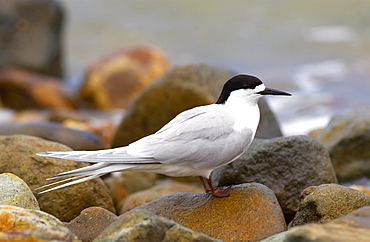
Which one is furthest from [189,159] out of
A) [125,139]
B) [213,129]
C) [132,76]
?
[132,76]

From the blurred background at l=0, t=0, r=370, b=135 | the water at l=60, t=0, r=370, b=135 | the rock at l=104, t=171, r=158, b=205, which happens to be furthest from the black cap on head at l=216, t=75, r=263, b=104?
the water at l=60, t=0, r=370, b=135

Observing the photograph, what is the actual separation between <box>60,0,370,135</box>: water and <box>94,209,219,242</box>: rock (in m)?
7.59

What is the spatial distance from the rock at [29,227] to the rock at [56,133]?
10.2ft

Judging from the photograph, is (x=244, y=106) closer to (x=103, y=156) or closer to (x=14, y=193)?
(x=103, y=156)

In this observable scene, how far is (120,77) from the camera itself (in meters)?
12.5

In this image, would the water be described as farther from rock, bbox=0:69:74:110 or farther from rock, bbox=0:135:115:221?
rock, bbox=0:135:115:221

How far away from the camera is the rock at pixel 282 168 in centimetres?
505

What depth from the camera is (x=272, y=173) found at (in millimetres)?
5102

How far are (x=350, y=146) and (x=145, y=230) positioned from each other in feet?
13.5

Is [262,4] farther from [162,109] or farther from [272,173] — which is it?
[272,173]

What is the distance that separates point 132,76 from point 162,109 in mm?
5153

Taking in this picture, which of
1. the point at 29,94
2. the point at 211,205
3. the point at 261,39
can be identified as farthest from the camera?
the point at 261,39

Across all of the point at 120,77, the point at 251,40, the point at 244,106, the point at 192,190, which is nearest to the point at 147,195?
the point at 192,190

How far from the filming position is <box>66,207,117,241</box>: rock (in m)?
4.26
